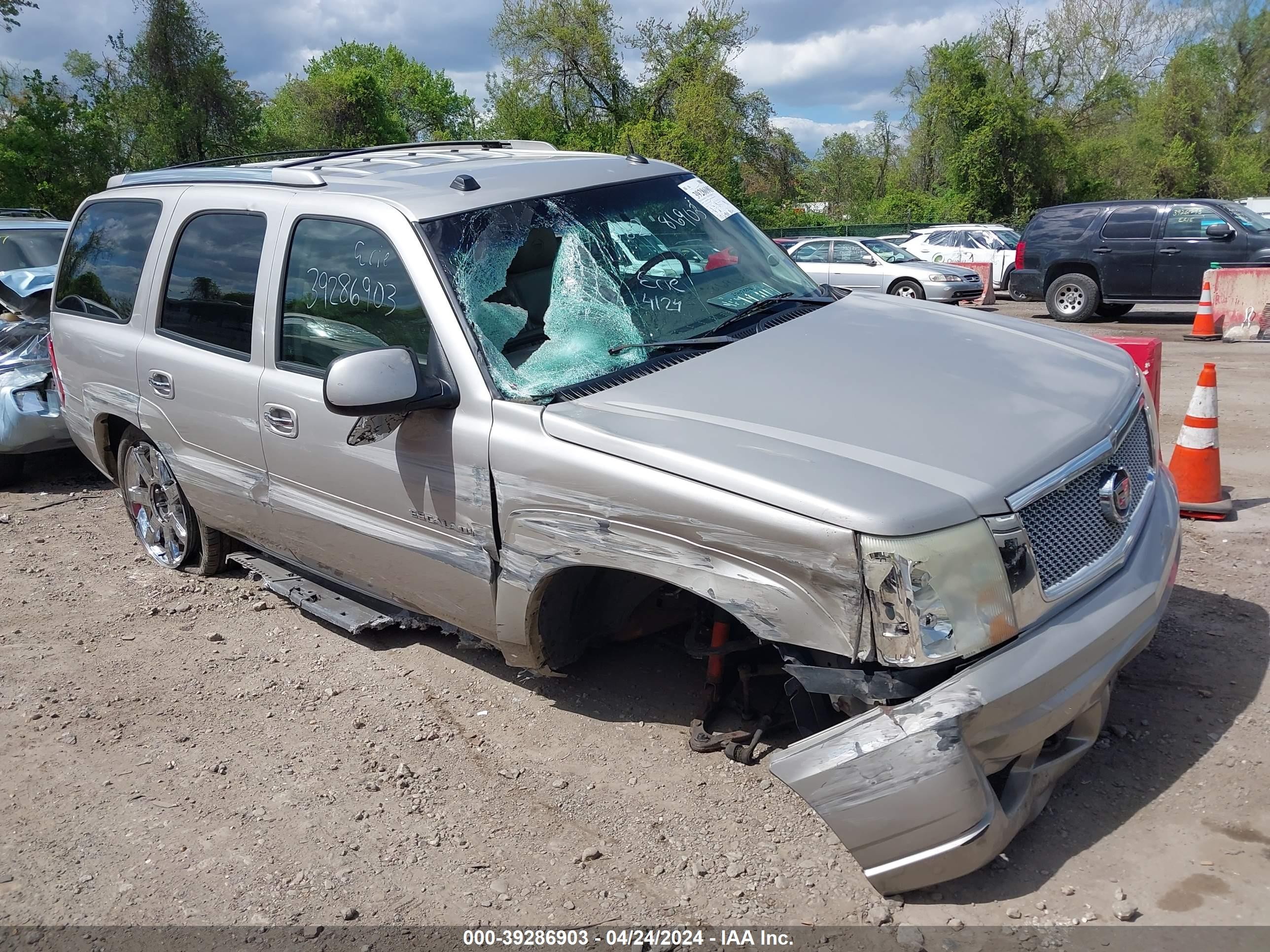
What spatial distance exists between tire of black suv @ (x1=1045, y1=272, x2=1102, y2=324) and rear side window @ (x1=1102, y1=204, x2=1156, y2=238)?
69 cm

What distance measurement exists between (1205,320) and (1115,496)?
424 inches

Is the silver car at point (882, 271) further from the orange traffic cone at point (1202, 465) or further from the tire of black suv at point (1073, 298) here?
the orange traffic cone at point (1202, 465)

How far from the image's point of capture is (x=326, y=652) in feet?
14.3

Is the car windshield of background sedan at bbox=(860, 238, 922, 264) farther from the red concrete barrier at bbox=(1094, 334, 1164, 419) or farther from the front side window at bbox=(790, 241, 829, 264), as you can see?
the red concrete barrier at bbox=(1094, 334, 1164, 419)

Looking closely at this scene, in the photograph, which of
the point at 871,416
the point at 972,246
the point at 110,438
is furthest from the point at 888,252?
the point at 871,416

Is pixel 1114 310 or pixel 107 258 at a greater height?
pixel 107 258

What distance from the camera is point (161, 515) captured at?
5.28 meters

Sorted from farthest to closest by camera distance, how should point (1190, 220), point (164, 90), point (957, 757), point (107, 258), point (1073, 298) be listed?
1. point (164, 90)
2. point (1073, 298)
3. point (1190, 220)
4. point (107, 258)
5. point (957, 757)

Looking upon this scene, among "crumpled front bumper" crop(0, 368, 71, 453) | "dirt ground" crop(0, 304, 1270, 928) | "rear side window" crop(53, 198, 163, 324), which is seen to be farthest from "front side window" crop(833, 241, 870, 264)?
"rear side window" crop(53, 198, 163, 324)

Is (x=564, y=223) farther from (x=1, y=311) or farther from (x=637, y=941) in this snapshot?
(x=1, y=311)

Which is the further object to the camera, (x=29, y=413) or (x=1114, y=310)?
(x=1114, y=310)

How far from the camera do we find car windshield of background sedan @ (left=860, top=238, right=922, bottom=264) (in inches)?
739

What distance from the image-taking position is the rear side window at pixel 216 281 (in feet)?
13.2

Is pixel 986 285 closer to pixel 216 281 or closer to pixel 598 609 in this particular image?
pixel 216 281
